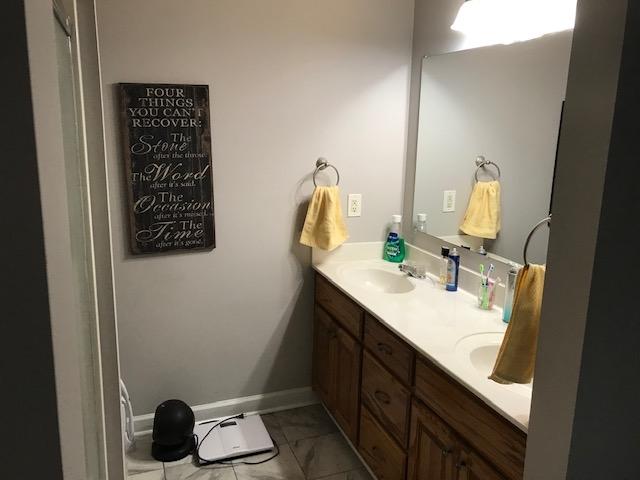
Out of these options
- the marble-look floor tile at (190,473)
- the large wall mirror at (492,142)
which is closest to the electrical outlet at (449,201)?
the large wall mirror at (492,142)

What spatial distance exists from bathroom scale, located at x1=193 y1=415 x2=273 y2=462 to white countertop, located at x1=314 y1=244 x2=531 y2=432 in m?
0.83

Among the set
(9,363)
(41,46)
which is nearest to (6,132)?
(41,46)

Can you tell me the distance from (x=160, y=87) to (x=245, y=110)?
1.22 ft

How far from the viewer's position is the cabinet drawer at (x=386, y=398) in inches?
71.7

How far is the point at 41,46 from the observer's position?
54 cm

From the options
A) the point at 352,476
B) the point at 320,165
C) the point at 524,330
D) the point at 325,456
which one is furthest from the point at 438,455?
the point at 320,165

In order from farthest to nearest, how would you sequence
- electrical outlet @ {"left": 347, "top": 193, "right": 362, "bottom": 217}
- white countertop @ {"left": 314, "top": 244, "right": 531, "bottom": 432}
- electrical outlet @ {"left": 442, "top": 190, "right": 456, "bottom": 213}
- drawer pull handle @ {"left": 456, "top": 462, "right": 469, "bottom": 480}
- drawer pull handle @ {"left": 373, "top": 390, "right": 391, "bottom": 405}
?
electrical outlet @ {"left": 347, "top": 193, "right": 362, "bottom": 217} → electrical outlet @ {"left": 442, "top": 190, "right": 456, "bottom": 213} → drawer pull handle @ {"left": 373, "top": 390, "right": 391, "bottom": 405} → drawer pull handle @ {"left": 456, "top": 462, "right": 469, "bottom": 480} → white countertop @ {"left": 314, "top": 244, "right": 531, "bottom": 432}

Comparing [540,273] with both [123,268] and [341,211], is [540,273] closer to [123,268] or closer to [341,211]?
[341,211]

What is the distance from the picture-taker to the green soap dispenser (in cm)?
262

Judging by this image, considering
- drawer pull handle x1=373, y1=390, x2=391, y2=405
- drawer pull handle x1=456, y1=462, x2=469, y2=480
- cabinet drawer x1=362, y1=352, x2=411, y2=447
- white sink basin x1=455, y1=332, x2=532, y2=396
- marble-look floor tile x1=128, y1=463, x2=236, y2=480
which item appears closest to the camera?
drawer pull handle x1=456, y1=462, x2=469, y2=480

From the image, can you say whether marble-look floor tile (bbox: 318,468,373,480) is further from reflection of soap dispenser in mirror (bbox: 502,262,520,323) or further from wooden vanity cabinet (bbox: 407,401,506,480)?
reflection of soap dispenser in mirror (bbox: 502,262,520,323)

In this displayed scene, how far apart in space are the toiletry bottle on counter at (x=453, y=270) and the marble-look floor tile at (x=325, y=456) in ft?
2.92

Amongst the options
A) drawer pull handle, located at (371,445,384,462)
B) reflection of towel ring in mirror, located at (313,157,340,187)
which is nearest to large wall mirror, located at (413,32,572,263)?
reflection of towel ring in mirror, located at (313,157,340,187)

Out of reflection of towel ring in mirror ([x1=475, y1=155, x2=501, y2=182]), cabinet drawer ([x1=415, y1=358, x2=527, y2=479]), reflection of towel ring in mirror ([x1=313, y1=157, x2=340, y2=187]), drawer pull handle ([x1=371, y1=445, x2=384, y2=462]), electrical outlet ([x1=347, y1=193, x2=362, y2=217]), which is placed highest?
reflection of towel ring in mirror ([x1=475, y1=155, x2=501, y2=182])
